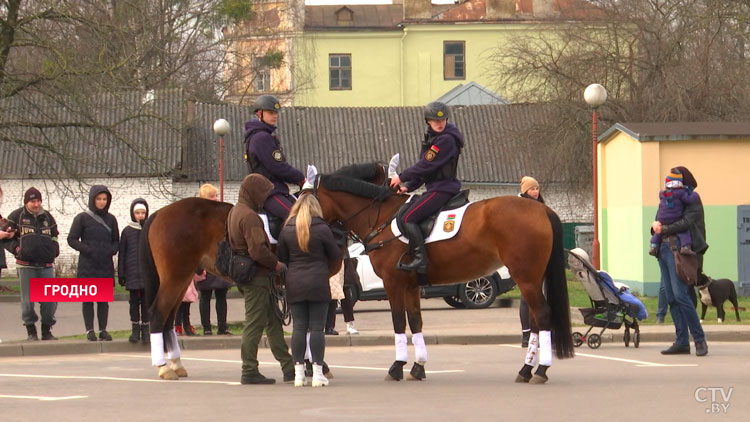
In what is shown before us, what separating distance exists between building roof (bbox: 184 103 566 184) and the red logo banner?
2870 cm

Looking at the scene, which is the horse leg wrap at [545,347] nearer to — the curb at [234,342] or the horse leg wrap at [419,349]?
the horse leg wrap at [419,349]

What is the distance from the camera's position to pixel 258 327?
13.1 metres

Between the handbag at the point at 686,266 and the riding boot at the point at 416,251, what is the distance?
3704 mm

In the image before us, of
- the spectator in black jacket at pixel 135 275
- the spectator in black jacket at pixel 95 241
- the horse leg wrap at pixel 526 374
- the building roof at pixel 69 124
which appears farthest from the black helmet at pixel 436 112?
the building roof at pixel 69 124

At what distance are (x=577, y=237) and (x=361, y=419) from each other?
1337 inches

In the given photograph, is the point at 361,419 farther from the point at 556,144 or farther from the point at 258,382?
the point at 556,144

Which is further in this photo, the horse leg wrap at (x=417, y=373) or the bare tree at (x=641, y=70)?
the bare tree at (x=641, y=70)

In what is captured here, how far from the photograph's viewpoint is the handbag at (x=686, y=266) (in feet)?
50.4

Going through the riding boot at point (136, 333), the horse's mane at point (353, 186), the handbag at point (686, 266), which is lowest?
the riding boot at point (136, 333)

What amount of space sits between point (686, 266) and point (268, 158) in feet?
17.2

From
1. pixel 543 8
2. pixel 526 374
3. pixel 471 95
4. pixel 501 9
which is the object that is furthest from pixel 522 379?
pixel 501 9

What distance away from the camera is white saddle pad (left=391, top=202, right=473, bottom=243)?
1333 cm

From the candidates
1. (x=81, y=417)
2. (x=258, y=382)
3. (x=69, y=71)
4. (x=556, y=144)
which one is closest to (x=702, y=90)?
(x=556, y=144)

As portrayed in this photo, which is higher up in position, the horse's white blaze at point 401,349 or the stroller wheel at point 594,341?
the horse's white blaze at point 401,349
